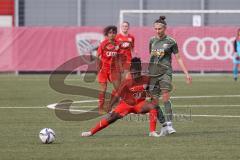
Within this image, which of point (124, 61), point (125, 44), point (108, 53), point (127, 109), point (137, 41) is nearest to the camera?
point (127, 109)

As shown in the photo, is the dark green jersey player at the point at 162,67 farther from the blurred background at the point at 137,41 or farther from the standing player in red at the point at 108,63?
the blurred background at the point at 137,41

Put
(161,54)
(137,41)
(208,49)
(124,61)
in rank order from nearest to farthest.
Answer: (161,54)
(124,61)
(208,49)
(137,41)

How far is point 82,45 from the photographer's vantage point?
42.0 metres

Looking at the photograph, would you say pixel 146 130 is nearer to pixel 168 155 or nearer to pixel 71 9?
pixel 168 155

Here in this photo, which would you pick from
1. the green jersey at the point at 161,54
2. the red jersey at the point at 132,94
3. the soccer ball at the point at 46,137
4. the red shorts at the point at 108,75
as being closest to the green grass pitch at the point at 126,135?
the soccer ball at the point at 46,137

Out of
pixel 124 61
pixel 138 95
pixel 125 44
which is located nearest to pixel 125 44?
pixel 125 44

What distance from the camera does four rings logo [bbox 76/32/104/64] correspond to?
136 ft

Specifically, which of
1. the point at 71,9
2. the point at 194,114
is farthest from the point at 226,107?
the point at 71,9

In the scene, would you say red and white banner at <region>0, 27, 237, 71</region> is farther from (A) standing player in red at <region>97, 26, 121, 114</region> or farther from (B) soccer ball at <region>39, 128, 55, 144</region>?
(B) soccer ball at <region>39, 128, 55, 144</region>

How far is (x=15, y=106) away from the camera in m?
22.3

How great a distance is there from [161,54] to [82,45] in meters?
26.4

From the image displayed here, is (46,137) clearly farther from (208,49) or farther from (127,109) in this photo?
(208,49)

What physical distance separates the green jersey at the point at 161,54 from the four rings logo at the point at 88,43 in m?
25.4

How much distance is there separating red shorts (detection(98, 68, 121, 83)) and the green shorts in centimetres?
600
